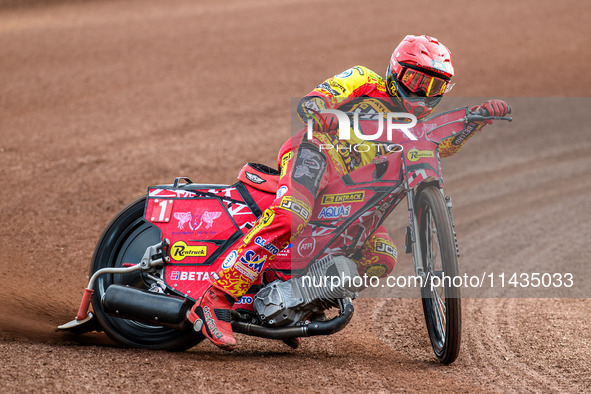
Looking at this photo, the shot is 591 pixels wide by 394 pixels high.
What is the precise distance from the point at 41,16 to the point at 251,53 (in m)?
6.04

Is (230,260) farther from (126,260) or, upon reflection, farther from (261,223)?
(126,260)

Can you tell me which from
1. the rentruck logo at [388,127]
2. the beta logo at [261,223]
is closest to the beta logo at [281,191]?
the beta logo at [261,223]

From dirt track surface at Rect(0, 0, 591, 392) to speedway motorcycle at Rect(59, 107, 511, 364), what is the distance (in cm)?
23

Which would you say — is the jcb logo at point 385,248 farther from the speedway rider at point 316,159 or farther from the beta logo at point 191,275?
the beta logo at point 191,275

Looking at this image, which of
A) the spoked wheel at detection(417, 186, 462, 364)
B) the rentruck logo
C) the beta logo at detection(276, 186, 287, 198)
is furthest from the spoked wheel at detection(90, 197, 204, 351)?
the spoked wheel at detection(417, 186, 462, 364)

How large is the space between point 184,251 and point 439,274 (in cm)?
177

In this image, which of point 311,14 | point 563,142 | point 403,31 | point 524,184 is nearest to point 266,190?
point 524,184

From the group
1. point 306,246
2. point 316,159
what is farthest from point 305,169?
point 306,246

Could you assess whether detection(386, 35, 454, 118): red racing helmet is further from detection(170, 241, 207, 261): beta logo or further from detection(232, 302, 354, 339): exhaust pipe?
detection(170, 241, 207, 261): beta logo

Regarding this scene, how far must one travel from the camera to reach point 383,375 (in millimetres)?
4605

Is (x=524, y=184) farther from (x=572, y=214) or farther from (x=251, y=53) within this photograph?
(x=251, y=53)

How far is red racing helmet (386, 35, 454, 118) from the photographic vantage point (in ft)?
15.5

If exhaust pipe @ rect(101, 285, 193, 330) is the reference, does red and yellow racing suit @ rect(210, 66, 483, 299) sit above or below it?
above

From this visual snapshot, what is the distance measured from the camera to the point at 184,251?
5.04 metres
